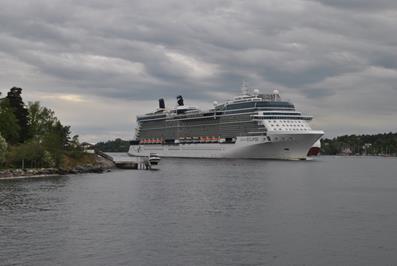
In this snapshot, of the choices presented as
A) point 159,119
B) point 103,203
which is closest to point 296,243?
point 103,203

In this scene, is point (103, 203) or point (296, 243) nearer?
point (296, 243)

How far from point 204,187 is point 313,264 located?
3484cm

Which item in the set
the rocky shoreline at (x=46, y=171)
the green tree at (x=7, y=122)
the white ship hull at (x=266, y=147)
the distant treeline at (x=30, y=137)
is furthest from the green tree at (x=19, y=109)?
the white ship hull at (x=266, y=147)

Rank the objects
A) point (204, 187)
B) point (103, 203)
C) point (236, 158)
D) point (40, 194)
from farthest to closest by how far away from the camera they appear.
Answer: point (236, 158) < point (204, 187) < point (40, 194) < point (103, 203)

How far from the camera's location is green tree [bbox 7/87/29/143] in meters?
102

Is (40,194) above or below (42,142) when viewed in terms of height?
below

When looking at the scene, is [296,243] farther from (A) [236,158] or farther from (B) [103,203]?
(A) [236,158]

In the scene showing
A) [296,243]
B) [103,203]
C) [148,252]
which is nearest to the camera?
[148,252]

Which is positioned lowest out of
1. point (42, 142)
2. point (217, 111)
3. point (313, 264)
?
point (313, 264)

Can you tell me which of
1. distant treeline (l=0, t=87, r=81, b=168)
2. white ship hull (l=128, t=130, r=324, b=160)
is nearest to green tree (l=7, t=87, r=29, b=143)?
distant treeline (l=0, t=87, r=81, b=168)

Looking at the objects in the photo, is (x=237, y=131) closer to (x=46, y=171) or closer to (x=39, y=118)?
(x=39, y=118)

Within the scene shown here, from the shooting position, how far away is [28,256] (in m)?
26.8

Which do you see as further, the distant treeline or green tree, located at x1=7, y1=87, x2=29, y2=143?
green tree, located at x1=7, y1=87, x2=29, y2=143

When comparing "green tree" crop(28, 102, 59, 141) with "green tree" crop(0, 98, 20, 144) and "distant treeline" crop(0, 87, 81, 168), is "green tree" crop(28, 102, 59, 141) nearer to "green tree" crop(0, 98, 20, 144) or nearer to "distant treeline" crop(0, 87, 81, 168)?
"distant treeline" crop(0, 87, 81, 168)
